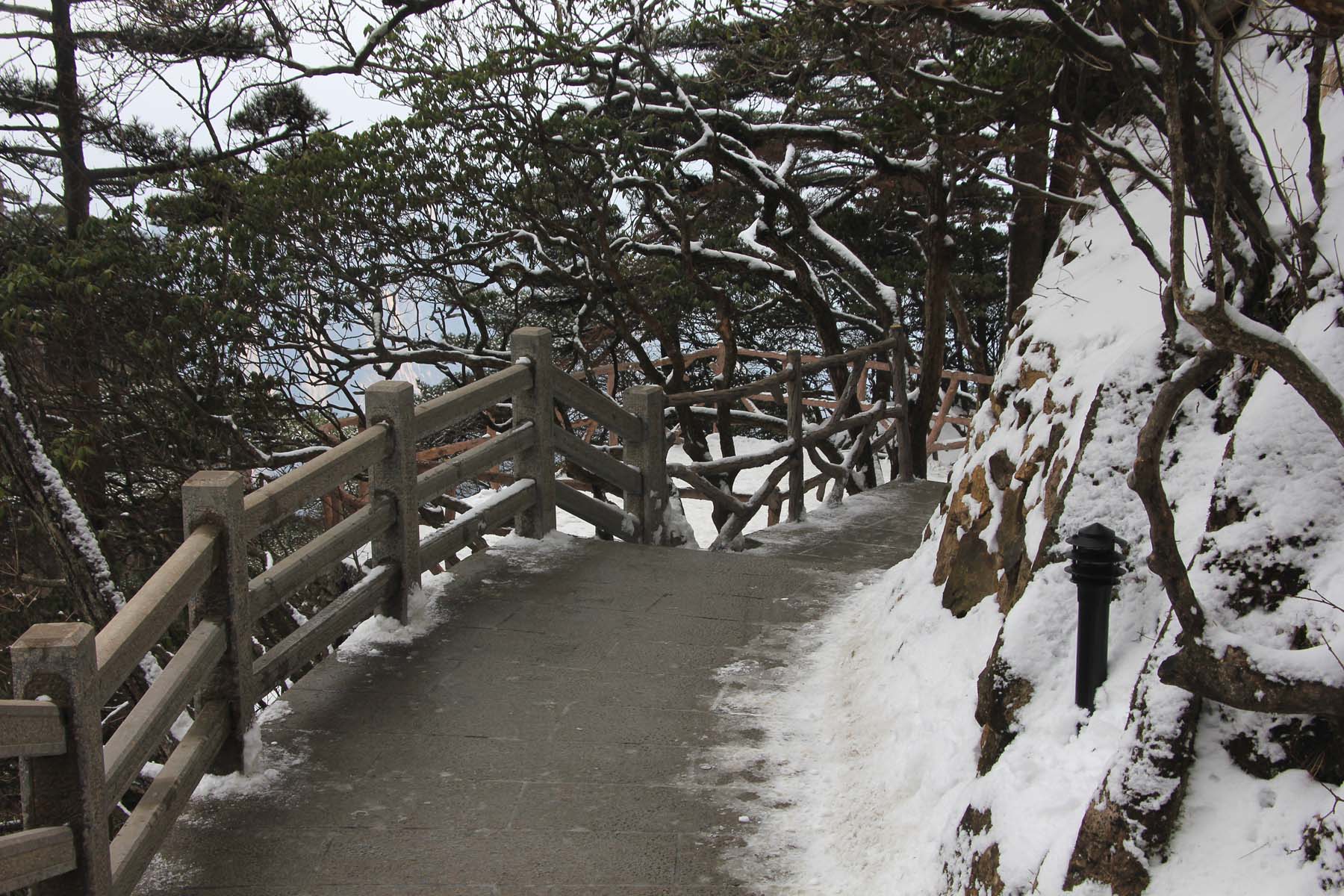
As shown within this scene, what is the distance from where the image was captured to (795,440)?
9.61 m

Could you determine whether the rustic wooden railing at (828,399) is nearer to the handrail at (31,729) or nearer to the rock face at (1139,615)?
the rock face at (1139,615)

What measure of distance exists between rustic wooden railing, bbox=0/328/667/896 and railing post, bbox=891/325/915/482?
16.5ft

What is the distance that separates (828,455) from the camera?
1152 centimetres

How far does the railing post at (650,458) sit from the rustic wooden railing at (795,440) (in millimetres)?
795

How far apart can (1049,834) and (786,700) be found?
2216 millimetres

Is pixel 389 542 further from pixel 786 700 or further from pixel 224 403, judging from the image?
pixel 224 403

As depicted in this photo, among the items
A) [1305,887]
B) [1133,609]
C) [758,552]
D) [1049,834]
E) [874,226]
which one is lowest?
[758,552]

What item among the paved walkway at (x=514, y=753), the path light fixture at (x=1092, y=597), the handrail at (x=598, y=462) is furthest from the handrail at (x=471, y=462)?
the path light fixture at (x=1092, y=597)

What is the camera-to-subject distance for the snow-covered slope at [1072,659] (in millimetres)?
2545

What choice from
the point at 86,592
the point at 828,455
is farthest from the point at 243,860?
the point at 828,455

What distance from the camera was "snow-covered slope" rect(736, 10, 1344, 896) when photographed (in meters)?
2.54

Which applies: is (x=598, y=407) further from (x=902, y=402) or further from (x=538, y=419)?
(x=902, y=402)

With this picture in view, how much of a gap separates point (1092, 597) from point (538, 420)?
4.27 meters

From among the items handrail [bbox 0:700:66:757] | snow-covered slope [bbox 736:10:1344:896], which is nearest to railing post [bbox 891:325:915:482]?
snow-covered slope [bbox 736:10:1344:896]
